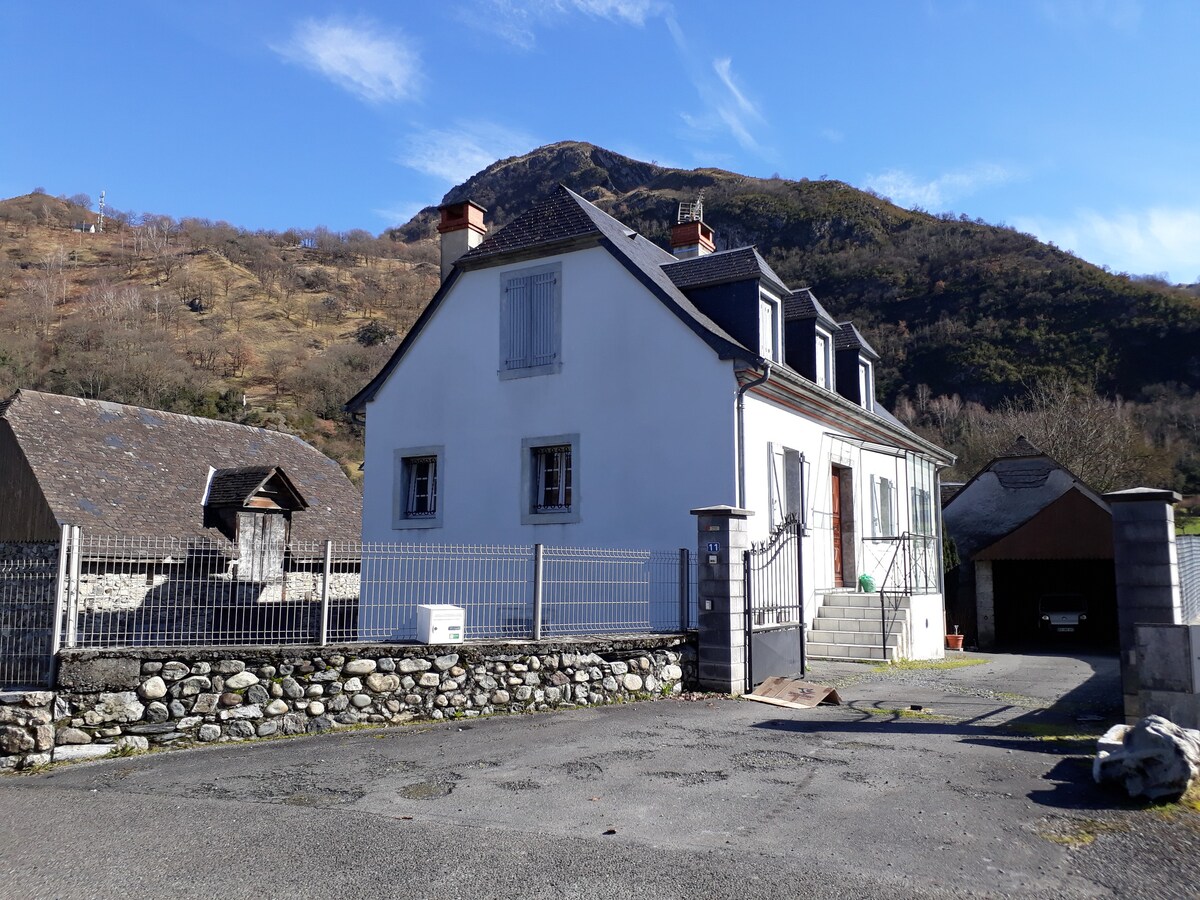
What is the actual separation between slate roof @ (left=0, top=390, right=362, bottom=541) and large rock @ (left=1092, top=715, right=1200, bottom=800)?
1772 centimetres

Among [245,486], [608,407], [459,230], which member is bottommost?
[245,486]

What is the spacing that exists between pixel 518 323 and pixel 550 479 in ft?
9.04

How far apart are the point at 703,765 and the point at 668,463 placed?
24.6 ft

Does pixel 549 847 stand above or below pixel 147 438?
below

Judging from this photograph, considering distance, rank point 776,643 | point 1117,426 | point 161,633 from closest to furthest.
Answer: point 161,633 < point 776,643 < point 1117,426

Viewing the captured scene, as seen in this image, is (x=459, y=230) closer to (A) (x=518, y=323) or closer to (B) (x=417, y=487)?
(A) (x=518, y=323)

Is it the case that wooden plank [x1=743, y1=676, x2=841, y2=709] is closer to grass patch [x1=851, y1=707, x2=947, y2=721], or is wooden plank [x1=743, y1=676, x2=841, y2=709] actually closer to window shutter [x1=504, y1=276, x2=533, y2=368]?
grass patch [x1=851, y1=707, x2=947, y2=721]

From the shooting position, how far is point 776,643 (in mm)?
12375

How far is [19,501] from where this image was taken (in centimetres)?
1902

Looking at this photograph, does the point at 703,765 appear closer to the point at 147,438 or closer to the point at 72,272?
the point at 147,438

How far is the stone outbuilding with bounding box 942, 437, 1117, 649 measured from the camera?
2483 centimetres

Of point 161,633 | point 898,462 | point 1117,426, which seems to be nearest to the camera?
point 161,633

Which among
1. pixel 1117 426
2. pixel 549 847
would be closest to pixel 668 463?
pixel 549 847

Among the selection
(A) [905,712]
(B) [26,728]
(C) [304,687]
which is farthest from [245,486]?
(A) [905,712]
